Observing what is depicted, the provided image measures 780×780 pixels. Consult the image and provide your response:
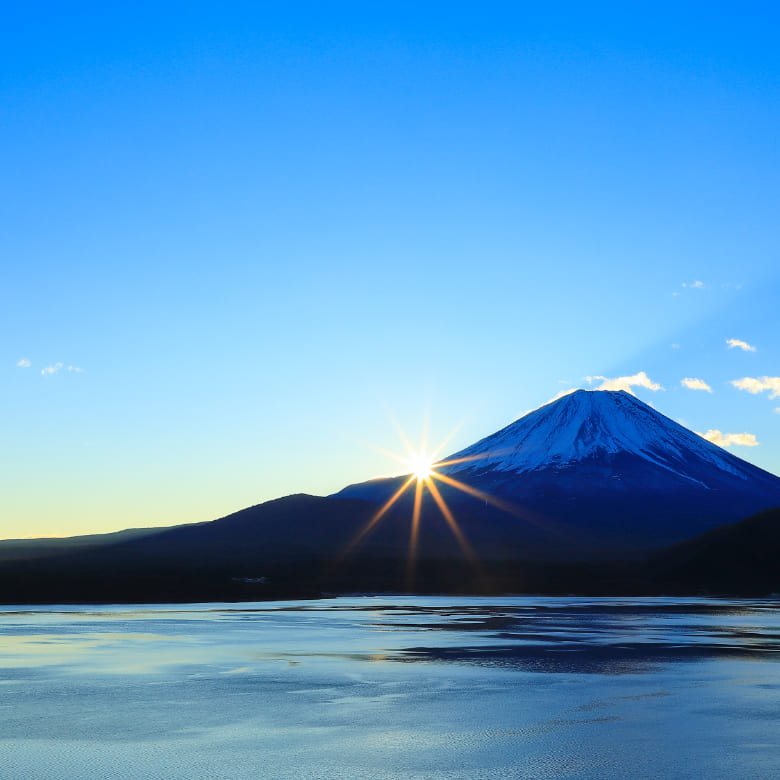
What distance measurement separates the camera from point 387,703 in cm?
2081

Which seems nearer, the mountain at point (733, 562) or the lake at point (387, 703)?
the lake at point (387, 703)

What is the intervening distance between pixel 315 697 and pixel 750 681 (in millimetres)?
10468

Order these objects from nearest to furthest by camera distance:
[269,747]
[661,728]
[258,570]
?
[269,747] → [661,728] → [258,570]

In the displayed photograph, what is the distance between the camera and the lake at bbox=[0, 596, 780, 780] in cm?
1518

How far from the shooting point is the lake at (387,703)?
598 inches

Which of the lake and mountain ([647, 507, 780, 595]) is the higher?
mountain ([647, 507, 780, 595])

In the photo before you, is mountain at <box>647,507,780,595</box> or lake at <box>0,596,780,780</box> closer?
lake at <box>0,596,780,780</box>

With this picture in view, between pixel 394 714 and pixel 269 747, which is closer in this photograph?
pixel 269 747

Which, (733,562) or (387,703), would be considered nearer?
(387,703)

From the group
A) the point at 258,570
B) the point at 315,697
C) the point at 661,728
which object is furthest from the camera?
the point at 258,570

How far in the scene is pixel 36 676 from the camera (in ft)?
80.6

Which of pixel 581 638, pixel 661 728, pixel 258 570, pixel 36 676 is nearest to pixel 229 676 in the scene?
pixel 36 676

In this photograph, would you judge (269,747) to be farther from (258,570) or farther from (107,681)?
(258,570)

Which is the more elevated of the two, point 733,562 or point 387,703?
point 733,562
